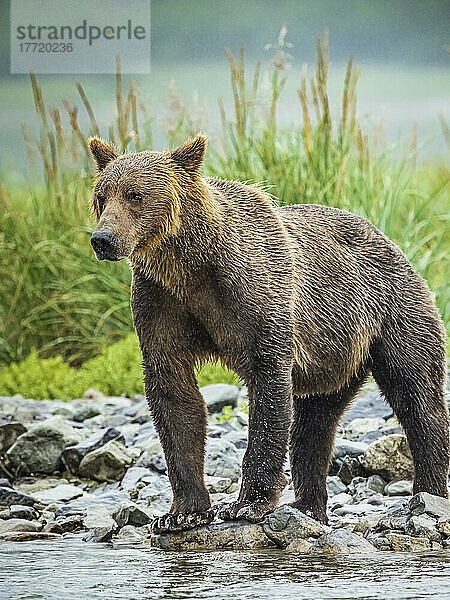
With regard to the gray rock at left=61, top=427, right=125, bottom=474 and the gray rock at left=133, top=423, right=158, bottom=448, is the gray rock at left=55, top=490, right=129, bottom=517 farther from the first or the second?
the gray rock at left=133, top=423, right=158, bottom=448

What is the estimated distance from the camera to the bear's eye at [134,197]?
366 centimetres

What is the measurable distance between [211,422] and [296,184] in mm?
2523

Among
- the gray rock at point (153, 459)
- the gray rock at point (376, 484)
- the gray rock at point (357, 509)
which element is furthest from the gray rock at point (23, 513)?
the gray rock at point (376, 484)

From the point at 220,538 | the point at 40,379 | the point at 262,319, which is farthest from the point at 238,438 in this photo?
the point at 40,379

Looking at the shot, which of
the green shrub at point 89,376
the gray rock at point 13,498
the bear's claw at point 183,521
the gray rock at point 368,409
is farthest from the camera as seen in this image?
the green shrub at point 89,376

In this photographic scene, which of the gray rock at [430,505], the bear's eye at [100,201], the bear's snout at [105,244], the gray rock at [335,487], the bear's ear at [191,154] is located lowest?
the gray rock at [335,487]

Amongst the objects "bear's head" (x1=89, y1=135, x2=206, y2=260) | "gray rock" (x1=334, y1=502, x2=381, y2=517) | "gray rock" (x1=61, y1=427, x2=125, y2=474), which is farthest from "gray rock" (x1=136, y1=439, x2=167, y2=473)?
"bear's head" (x1=89, y1=135, x2=206, y2=260)

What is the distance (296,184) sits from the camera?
8.00 meters

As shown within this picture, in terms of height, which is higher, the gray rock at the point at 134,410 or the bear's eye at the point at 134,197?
the bear's eye at the point at 134,197

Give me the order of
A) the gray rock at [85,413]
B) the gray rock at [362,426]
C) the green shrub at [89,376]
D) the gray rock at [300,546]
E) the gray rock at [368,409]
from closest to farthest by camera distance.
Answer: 1. the gray rock at [300,546]
2. the gray rock at [362,426]
3. the gray rock at [368,409]
4. the gray rock at [85,413]
5. the green shrub at [89,376]

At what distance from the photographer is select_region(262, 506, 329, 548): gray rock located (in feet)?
12.5

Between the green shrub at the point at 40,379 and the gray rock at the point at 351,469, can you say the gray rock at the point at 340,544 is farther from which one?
the green shrub at the point at 40,379

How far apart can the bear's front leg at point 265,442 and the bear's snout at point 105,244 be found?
737mm

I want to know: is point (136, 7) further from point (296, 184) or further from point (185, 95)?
point (296, 184)
